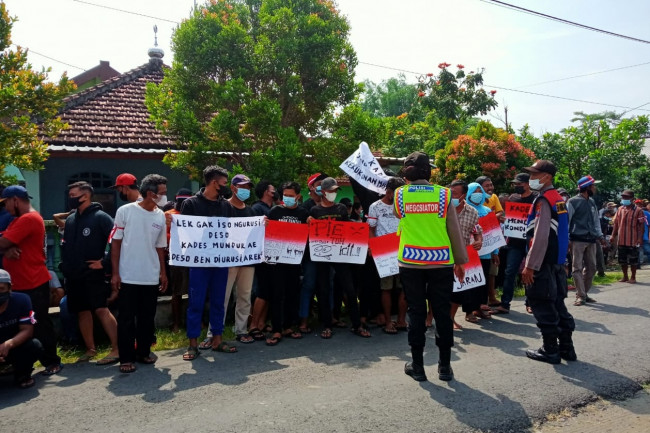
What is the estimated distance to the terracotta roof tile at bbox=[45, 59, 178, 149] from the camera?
12.6m

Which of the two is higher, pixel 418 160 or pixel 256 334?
pixel 418 160

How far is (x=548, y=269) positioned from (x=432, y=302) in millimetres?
1492

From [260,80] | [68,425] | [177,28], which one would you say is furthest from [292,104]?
[68,425]

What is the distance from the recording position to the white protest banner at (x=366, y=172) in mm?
7238

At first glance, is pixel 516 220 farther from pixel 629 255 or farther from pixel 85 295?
pixel 85 295

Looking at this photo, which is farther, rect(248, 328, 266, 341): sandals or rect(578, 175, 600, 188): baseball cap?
rect(578, 175, 600, 188): baseball cap

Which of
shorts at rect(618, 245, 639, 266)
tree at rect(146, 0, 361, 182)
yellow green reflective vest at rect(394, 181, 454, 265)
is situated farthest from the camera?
shorts at rect(618, 245, 639, 266)

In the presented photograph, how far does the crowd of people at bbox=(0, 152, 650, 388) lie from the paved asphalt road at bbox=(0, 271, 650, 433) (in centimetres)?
26

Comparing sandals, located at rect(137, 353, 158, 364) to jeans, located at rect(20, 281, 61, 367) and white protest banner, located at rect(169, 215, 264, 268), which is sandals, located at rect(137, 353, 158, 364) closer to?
jeans, located at rect(20, 281, 61, 367)

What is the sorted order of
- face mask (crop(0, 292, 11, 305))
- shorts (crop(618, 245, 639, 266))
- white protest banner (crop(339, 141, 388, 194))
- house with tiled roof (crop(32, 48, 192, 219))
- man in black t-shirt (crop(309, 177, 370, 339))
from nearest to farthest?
face mask (crop(0, 292, 11, 305)) → man in black t-shirt (crop(309, 177, 370, 339)) → white protest banner (crop(339, 141, 388, 194)) → shorts (crop(618, 245, 639, 266)) → house with tiled roof (crop(32, 48, 192, 219))

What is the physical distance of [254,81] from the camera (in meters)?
8.91

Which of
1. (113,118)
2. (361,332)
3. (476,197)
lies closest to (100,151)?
(113,118)

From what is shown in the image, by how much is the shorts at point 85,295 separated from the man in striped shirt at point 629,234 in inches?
413

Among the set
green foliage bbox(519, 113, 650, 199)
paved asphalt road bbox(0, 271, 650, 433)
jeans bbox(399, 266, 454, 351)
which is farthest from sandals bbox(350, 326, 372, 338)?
green foliage bbox(519, 113, 650, 199)
